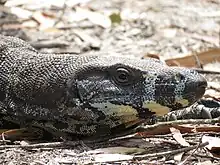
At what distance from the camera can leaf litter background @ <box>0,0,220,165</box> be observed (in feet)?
12.1

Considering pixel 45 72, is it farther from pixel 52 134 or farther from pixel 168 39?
pixel 168 39

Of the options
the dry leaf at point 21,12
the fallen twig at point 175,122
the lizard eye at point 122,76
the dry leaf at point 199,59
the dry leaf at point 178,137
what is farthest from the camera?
the dry leaf at point 21,12

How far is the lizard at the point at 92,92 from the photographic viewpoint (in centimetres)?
343

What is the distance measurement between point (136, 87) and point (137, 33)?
327 cm

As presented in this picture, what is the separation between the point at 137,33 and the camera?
6.69 metres

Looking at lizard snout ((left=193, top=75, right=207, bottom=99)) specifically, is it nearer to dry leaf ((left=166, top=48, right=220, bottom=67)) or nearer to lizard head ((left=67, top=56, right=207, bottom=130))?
lizard head ((left=67, top=56, right=207, bottom=130))

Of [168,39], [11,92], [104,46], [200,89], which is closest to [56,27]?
[104,46]

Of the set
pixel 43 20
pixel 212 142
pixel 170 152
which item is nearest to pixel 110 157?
pixel 170 152

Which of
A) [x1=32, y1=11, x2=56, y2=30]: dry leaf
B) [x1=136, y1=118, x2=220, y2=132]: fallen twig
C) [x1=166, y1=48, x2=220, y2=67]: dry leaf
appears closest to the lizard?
[x1=136, y1=118, x2=220, y2=132]: fallen twig

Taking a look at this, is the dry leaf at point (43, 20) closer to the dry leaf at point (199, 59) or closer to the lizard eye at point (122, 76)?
the dry leaf at point (199, 59)

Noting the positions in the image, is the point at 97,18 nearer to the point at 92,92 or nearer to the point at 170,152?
the point at 92,92

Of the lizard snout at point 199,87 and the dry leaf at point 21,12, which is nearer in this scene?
the lizard snout at point 199,87

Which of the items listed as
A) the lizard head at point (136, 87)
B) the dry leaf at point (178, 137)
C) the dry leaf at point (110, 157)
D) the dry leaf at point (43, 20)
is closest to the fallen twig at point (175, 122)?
the dry leaf at point (178, 137)

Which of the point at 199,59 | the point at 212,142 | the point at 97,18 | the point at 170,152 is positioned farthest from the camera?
the point at 97,18
